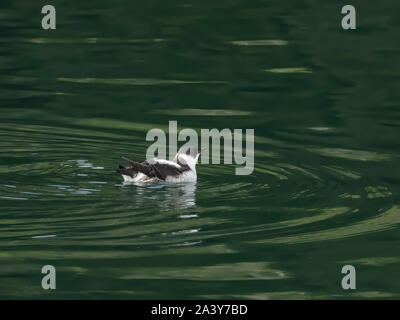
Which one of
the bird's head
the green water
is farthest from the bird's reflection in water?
the bird's head

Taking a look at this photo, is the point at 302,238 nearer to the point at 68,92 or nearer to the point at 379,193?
the point at 379,193

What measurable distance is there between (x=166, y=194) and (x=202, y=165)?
1792 millimetres

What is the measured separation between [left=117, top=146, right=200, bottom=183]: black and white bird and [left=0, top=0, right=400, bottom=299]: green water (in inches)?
6.4

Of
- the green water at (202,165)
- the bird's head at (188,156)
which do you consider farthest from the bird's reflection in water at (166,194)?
the bird's head at (188,156)

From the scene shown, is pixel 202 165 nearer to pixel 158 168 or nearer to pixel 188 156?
pixel 188 156

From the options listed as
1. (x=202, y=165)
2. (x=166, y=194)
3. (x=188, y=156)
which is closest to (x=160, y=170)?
(x=166, y=194)

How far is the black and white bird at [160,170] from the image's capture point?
50.9 feet

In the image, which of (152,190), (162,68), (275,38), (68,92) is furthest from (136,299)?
(275,38)

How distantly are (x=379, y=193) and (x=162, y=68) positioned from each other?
26.7ft

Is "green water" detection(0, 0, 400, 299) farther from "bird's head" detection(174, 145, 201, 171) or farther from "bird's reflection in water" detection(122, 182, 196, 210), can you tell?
"bird's head" detection(174, 145, 201, 171)

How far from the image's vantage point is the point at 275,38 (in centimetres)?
2517

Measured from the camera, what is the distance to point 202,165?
17016 millimetres

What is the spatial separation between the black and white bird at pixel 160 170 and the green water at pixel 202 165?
0.16 metres

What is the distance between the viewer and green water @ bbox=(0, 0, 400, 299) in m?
12.8
